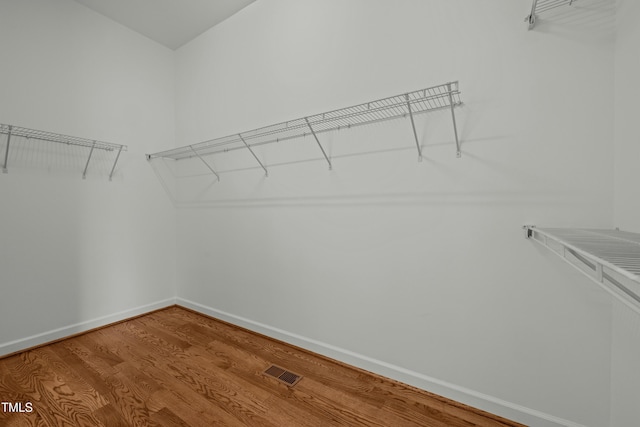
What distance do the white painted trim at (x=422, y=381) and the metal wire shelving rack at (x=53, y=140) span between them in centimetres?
189

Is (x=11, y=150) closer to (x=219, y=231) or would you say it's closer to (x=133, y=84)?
(x=133, y=84)

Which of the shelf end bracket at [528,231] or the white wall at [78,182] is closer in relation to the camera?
the shelf end bracket at [528,231]

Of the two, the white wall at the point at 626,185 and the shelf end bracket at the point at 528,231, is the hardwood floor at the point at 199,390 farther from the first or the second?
the shelf end bracket at the point at 528,231

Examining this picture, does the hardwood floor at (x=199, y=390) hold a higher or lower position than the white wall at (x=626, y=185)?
lower

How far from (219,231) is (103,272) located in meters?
1.03

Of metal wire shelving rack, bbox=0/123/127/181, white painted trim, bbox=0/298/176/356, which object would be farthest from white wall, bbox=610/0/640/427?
white painted trim, bbox=0/298/176/356

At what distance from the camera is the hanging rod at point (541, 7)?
112 cm

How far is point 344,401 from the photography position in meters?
1.37

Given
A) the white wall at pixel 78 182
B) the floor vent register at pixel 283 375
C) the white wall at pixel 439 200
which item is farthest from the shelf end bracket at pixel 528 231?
the white wall at pixel 78 182

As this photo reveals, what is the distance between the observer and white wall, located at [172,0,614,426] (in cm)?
112

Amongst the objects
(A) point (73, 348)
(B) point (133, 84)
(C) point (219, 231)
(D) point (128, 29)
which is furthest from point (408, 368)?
(D) point (128, 29)

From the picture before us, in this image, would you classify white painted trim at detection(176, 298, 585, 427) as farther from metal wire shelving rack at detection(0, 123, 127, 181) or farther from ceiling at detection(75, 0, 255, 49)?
ceiling at detection(75, 0, 255, 49)

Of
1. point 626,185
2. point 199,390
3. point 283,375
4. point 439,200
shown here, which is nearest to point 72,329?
point 199,390

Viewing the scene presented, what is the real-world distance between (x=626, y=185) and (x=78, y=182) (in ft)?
11.0
